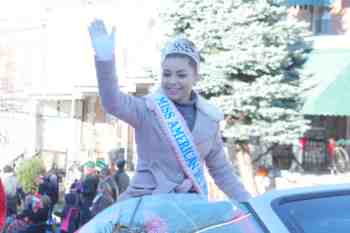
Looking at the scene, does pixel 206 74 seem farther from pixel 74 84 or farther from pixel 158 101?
pixel 158 101

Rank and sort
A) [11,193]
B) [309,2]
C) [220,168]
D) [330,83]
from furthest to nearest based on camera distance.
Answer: [309,2] < [330,83] < [11,193] < [220,168]

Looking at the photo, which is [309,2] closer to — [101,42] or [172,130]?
[172,130]

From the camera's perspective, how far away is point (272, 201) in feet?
8.89

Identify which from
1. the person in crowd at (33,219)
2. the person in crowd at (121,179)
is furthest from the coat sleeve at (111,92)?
the person in crowd at (121,179)

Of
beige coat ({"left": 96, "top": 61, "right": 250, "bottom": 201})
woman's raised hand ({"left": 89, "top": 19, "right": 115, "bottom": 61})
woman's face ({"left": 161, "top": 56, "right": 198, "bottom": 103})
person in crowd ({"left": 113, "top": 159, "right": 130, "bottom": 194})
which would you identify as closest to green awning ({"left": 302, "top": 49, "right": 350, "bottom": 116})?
→ person in crowd ({"left": 113, "top": 159, "right": 130, "bottom": 194})

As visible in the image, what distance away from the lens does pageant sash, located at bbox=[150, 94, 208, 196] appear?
3.87m

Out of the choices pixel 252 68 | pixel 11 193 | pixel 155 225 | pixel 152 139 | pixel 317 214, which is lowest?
pixel 11 193

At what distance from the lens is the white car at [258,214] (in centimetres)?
260

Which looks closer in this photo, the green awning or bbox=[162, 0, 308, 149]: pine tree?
the green awning

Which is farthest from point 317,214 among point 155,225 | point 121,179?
point 121,179

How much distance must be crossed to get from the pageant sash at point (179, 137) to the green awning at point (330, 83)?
11.8 m

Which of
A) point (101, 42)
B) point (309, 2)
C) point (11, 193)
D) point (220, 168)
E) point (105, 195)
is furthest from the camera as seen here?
point (309, 2)

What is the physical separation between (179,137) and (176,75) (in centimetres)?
30

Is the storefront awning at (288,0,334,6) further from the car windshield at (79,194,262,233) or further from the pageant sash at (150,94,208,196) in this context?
the car windshield at (79,194,262,233)
